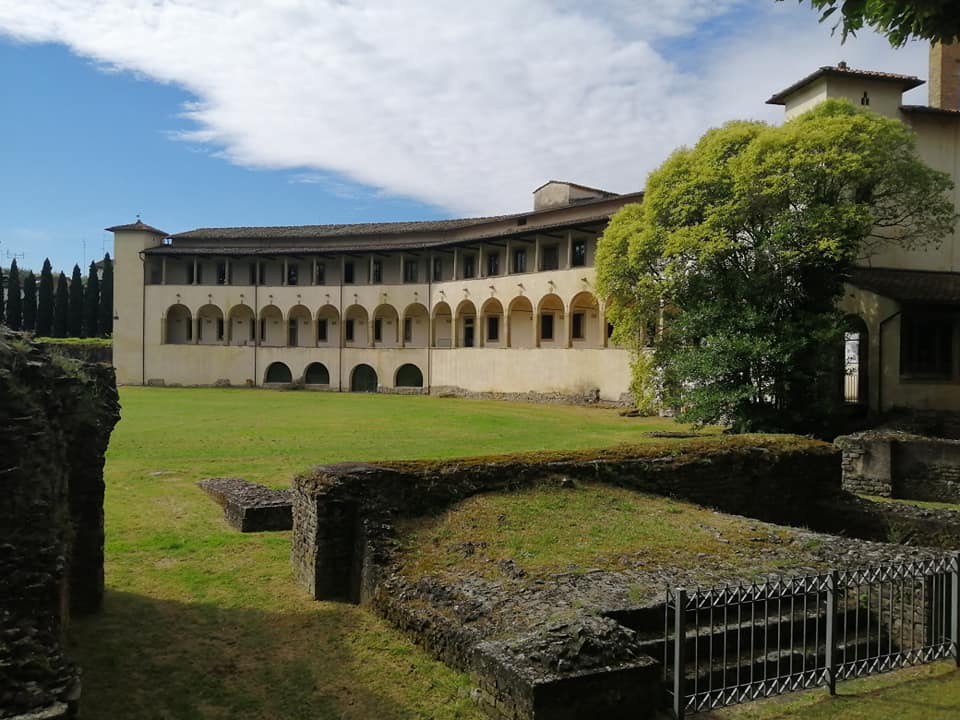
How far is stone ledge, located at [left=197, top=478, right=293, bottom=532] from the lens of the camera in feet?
38.5

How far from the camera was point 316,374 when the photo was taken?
51.9 metres

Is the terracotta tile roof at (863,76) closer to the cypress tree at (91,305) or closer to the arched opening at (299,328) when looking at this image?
the arched opening at (299,328)

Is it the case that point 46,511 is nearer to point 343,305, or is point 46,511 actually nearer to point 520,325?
point 520,325

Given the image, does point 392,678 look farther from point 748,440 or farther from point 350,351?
point 350,351

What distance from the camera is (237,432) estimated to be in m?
24.0

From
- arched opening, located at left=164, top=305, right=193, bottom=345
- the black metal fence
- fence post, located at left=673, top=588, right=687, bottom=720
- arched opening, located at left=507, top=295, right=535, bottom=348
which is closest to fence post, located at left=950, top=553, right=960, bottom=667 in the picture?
the black metal fence

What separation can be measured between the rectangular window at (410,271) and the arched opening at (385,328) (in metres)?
2.63

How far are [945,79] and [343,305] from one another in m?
36.0

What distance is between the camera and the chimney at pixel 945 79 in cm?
3019

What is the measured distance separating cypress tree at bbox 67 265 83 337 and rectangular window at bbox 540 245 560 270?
159 ft

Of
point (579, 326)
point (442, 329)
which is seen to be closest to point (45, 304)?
point (442, 329)

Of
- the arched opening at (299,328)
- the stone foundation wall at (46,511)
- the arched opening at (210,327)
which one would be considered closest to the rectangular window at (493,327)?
the arched opening at (299,328)

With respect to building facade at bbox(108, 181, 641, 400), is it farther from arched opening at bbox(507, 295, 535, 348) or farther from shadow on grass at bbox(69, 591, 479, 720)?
shadow on grass at bbox(69, 591, 479, 720)

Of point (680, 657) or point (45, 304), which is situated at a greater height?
point (45, 304)
